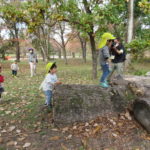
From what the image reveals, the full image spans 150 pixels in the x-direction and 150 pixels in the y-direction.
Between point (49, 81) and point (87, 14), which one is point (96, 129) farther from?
point (87, 14)

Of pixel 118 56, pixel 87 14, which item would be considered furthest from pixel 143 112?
pixel 87 14

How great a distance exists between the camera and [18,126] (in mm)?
4051

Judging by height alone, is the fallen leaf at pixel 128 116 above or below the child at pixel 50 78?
below

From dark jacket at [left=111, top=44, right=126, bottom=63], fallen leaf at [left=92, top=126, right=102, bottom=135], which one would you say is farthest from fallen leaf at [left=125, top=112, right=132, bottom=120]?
dark jacket at [left=111, top=44, right=126, bottom=63]

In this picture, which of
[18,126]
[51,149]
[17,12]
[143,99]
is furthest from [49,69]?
[17,12]

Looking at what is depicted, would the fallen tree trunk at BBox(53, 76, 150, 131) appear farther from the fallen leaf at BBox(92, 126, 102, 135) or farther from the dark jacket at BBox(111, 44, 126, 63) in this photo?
the dark jacket at BBox(111, 44, 126, 63)

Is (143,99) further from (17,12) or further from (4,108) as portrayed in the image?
(17,12)

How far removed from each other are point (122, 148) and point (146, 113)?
0.86m

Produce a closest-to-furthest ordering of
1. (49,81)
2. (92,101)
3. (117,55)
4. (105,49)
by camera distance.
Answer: (92,101)
(49,81)
(105,49)
(117,55)

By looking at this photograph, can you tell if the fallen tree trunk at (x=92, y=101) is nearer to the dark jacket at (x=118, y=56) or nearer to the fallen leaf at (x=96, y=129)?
the fallen leaf at (x=96, y=129)

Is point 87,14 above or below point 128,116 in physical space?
above

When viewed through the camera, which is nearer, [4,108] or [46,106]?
[46,106]

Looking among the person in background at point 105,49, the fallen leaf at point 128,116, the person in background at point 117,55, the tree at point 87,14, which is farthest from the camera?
the tree at point 87,14

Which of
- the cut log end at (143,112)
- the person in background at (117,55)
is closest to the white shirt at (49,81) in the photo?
the cut log end at (143,112)
